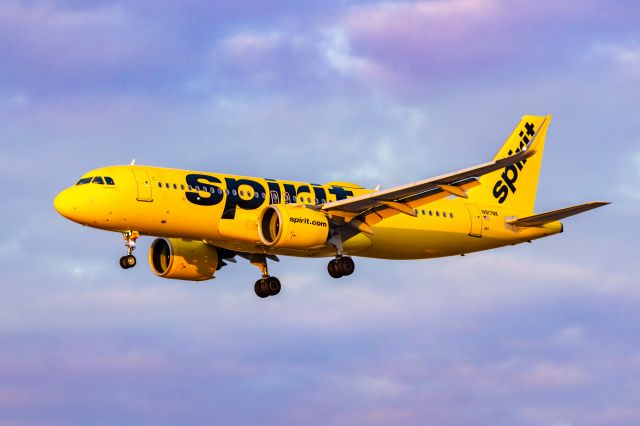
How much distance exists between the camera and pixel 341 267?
209ft

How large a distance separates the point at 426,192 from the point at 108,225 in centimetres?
1357

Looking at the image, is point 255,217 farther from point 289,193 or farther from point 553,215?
point 553,215

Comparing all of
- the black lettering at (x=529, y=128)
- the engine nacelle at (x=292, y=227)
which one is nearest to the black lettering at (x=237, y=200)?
the engine nacelle at (x=292, y=227)

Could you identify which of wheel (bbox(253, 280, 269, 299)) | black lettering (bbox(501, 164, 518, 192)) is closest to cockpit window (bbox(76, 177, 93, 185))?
wheel (bbox(253, 280, 269, 299))

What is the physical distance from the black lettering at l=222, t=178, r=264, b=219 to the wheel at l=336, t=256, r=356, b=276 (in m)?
4.42

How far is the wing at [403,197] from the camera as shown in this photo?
58875mm

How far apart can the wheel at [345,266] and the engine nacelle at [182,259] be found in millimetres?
7298

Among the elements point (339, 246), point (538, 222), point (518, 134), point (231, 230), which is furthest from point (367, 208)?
point (518, 134)

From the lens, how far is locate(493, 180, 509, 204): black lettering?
7238 centimetres

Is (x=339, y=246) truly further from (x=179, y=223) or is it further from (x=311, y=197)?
(x=179, y=223)

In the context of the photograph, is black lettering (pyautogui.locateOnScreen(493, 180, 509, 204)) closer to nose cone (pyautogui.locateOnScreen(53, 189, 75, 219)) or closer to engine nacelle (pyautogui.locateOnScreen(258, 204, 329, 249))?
engine nacelle (pyautogui.locateOnScreen(258, 204, 329, 249))

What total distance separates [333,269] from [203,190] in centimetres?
699

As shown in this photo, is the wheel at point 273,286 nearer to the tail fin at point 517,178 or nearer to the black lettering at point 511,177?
the tail fin at point 517,178

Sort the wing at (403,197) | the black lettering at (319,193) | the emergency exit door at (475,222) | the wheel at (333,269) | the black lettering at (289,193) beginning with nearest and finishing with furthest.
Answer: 1. the wing at (403,197)
2. the black lettering at (289,193)
3. the wheel at (333,269)
4. the black lettering at (319,193)
5. the emergency exit door at (475,222)
